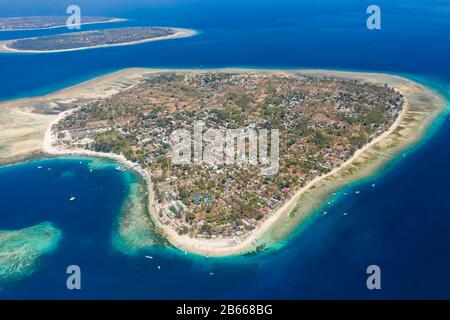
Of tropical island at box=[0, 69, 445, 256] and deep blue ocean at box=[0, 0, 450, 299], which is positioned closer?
deep blue ocean at box=[0, 0, 450, 299]

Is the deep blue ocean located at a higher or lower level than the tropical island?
lower

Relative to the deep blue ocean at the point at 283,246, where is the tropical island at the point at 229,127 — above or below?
above

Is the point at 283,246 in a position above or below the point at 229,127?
below

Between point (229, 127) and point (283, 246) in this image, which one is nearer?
point (283, 246)


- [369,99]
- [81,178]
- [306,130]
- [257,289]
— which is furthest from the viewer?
[369,99]

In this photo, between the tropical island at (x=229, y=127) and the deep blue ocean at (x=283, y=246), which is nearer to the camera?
the deep blue ocean at (x=283, y=246)

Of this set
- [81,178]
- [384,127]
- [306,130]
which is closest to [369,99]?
[384,127]

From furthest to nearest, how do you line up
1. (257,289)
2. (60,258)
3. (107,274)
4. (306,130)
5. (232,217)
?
(306,130)
(232,217)
(60,258)
(107,274)
(257,289)

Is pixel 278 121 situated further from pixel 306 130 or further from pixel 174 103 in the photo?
pixel 174 103
